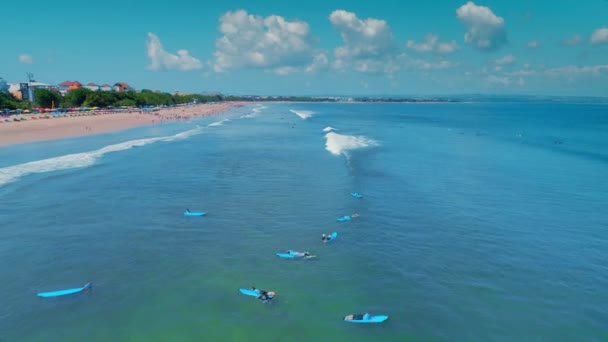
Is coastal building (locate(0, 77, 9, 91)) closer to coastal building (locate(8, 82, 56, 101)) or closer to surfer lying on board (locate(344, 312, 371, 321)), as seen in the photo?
coastal building (locate(8, 82, 56, 101))

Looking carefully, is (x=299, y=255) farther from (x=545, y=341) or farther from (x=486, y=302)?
(x=545, y=341)

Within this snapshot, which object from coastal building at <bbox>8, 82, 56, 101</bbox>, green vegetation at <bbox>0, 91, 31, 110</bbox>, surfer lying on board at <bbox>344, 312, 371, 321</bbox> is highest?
coastal building at <bbox>8, 82, 56, 101</bbox>

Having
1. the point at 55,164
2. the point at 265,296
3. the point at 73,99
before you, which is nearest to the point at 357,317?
the point at 265,296

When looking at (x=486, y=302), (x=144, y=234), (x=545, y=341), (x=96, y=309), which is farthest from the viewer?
(x=144, y=234)

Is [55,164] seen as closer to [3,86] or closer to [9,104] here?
[9,104]

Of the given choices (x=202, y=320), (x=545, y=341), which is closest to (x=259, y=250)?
(x=202, y=320)

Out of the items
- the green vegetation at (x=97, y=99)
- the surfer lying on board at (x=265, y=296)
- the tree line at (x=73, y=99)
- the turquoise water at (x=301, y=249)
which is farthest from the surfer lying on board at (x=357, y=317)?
the green vegetation at (x=97, y=99)

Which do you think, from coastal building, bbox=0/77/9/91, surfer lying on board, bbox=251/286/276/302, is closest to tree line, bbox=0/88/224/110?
coastal building, bbox=0/77/9/91

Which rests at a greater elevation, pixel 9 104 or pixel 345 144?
pixel 9 104
